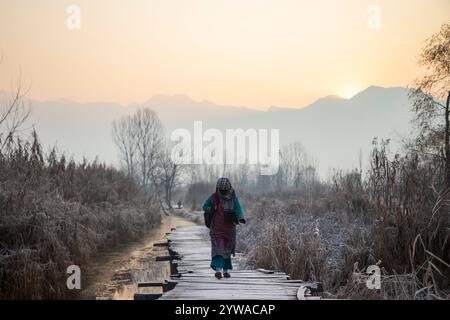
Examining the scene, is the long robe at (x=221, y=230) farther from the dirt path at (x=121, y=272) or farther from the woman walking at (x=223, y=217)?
the dirt path at (x=121, y=272)

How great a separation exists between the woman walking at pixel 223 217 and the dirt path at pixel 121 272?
2.48 metres

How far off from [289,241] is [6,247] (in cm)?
496

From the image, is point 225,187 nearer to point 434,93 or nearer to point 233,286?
point 233,286

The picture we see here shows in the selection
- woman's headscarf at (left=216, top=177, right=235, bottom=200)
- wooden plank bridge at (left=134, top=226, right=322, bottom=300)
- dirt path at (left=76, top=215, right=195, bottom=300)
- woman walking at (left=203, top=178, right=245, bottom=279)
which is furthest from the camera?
dirt path at (left=76, top=215, right=195, bottom=300)

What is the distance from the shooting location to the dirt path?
8711 mm

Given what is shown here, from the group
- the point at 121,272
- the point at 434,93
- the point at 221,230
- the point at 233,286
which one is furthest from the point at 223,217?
the point at 434,93

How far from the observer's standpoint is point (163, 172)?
147 ft

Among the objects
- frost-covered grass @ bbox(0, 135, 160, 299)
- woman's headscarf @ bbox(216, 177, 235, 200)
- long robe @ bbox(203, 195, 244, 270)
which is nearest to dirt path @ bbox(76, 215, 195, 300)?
frost-covered grass @ bbox(0, 135, 160, 299)

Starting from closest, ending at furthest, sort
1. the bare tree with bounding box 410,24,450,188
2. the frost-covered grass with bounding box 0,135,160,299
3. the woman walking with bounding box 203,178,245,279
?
the woman walking with bounding box 203,178,245,279 < the frost-covered grass with bounding box 0,135,160,299 < the bare tree with bounding box 410,24,450,188

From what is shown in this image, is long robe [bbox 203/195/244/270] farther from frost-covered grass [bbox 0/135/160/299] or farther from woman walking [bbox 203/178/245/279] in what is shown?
frost-covered grass [bbox 0/135/160/299]

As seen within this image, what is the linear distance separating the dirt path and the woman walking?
2479 millimetres

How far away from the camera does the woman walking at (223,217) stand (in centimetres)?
677

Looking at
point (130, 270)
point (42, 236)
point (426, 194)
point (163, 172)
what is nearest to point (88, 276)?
point (130, 270)
